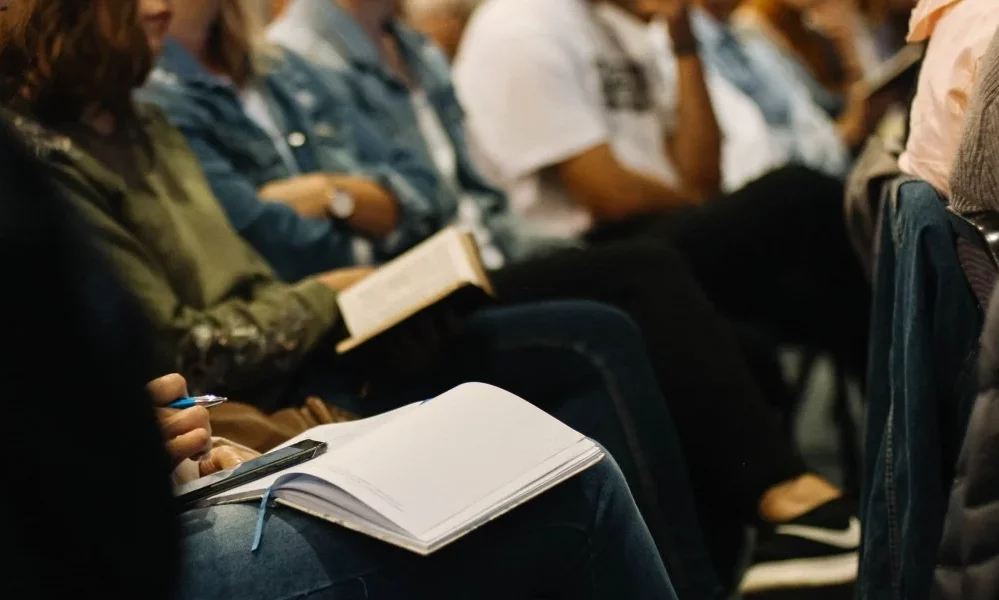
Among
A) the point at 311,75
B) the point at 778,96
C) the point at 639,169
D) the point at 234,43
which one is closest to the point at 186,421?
the point at 234,43

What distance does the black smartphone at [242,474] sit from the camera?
90 cm

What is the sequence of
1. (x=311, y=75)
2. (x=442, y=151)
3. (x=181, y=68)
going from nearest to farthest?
1. (x=181, y=68)
2. (x=311, y=75)
3. (x=442, y=151)

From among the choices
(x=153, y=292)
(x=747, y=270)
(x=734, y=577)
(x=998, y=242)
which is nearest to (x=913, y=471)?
(x=998, y=242)

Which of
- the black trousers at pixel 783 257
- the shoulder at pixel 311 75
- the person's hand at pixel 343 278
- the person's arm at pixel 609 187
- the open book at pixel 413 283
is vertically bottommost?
the black trousers at pixel 783 257

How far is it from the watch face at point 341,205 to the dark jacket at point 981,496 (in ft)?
3.47

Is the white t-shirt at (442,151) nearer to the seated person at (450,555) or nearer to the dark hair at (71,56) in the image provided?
the dark hair at (71,56)

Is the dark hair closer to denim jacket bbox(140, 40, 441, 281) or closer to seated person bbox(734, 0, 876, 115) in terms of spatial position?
denim jacket bbox(140, 40, 441, 281)

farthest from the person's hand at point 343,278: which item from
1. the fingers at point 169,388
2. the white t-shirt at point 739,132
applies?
the white t-shirt at point 739,132

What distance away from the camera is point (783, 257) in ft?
6.61

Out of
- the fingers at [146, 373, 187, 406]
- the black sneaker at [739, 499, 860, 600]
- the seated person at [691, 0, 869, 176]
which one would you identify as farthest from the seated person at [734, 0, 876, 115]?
the fingers at [146, 373, 187, 406]

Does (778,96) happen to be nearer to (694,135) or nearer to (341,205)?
(694,135)

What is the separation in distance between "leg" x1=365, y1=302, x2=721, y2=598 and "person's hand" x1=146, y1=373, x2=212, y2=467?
0.36 metres

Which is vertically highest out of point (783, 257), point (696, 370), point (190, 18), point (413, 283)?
point (190, 18)

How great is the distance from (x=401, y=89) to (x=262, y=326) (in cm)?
96
